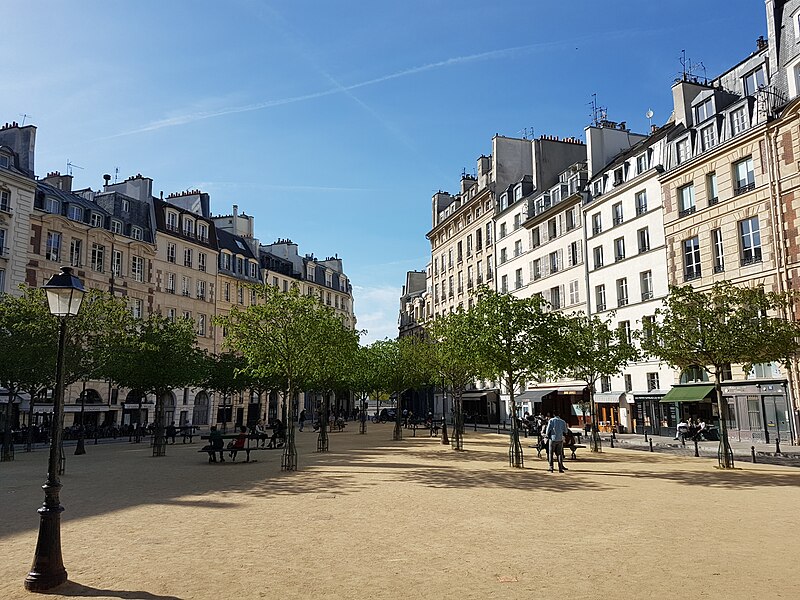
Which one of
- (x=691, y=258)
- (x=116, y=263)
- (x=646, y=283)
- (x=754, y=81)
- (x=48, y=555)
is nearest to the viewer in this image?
(x=48, y=555)

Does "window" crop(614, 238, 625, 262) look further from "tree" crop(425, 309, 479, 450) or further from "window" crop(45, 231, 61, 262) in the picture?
"window" crop(45, 231, 61, 262)

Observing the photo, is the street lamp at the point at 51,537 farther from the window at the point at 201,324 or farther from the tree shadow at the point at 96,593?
the window at the point at 201,324

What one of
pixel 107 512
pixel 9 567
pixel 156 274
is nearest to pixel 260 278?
pixel 156 274

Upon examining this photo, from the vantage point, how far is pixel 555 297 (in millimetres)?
43969

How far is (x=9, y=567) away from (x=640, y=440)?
1103 inches

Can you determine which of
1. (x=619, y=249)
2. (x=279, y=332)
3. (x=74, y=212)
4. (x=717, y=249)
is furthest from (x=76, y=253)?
(x=717, y=249)

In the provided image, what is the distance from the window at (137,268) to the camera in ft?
152

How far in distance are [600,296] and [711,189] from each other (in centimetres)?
1055

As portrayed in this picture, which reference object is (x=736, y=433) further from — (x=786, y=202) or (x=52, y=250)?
(x=52, y=250)

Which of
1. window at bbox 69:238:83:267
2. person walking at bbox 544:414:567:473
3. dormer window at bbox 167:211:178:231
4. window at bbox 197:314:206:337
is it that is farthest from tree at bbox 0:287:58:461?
window at bbox 197:314:206:337

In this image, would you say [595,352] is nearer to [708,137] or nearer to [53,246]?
[708,137]

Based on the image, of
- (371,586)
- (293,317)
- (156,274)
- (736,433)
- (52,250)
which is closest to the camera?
(371,586)

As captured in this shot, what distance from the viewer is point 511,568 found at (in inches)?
307

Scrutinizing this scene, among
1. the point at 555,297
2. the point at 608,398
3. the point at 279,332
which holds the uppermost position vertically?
the point at 555,297
